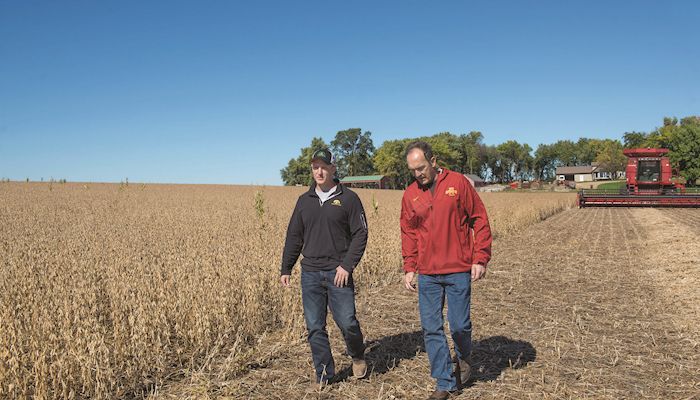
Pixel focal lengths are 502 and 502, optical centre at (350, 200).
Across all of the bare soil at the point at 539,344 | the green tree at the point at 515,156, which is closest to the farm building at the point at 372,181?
the green tree at the point at 515,156

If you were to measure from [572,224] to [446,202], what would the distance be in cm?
1737

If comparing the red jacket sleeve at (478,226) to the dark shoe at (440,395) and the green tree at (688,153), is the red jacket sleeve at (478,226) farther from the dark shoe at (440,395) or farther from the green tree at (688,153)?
the green tree at (688,153)

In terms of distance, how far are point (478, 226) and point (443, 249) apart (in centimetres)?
35

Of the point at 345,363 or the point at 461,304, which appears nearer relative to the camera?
the point at 461,304

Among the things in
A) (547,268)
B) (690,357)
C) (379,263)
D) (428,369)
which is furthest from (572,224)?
(428,369)

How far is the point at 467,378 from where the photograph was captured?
14.1ft

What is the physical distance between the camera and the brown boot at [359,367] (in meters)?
4.46

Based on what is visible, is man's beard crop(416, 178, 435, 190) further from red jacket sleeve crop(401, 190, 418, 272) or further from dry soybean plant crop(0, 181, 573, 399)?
dry soybean plant crop(0, 181, 573, 399)

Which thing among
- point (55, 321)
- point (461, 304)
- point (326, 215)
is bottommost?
point (55, 321)

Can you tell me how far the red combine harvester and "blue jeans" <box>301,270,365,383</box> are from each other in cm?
2821

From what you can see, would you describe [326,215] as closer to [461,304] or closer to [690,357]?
[461,304]

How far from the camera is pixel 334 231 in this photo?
4137 mm

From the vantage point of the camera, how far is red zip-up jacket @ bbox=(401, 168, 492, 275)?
12.7ft

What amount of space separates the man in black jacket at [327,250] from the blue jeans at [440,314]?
597mm
